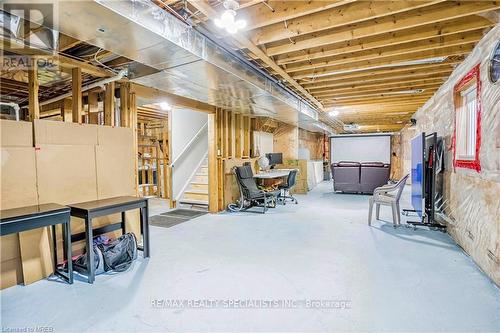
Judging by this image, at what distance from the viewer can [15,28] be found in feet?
6.49

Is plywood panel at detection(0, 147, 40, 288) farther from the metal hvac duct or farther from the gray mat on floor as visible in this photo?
the gray mat on floor

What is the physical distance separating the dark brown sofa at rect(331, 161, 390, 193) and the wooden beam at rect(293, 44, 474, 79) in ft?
14.1

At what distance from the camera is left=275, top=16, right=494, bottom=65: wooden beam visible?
2.71 meters

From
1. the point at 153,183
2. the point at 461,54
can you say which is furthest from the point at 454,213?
the point at 153,183

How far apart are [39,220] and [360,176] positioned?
7.32 meters

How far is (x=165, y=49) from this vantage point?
7.82ft

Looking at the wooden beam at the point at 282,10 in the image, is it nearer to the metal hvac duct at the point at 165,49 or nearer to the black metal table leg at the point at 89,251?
the metal hvac duct at the point at 165,49

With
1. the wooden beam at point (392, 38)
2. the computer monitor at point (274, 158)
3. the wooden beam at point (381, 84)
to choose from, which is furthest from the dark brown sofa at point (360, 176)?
the wooden beam at point (392, 38)

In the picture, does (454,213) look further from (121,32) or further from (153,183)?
(153,183)

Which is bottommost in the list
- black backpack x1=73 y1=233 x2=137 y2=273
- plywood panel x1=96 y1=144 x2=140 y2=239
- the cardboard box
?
black backpack x1=73 y1=233 x2=137 y2=273

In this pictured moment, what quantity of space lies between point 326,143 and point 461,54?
1078 cm

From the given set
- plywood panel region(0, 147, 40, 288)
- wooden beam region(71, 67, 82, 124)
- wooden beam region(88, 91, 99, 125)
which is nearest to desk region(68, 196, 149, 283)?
plywood panel region(0, 147, 40, 288)

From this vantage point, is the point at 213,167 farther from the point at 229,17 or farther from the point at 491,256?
the point at 491,256

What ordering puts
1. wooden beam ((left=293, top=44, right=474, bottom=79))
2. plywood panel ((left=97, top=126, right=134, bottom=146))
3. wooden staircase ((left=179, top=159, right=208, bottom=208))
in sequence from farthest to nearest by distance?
wooden staircase ((left=179, top=159, right=208, bottom=208)), wooden beam ((left=293, top=44, right=474, bottom=79)), plywood panel ((left=97, top=126, right=134, bottom=146))
